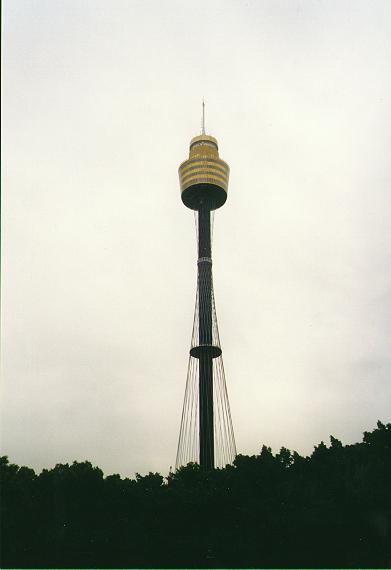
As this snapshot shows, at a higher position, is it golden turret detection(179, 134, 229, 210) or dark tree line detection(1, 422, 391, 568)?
golden turret detection(179, 134, 229, 210)

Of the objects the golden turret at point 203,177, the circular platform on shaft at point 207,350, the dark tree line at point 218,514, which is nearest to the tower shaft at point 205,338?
the circular platform on shaft at point 207,350

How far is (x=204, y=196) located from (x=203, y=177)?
149 inches

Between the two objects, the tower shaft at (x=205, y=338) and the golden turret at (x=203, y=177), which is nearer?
the tower shaft at (x=205, y=338)

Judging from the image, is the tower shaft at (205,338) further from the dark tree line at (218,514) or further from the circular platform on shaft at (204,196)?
the dark tree line at (218,514)

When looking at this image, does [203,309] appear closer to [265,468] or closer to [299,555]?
[265,468]

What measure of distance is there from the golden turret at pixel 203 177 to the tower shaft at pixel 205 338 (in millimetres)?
2045

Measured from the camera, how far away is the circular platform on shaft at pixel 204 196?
106125mm

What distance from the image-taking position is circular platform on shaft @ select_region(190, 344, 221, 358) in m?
96.9

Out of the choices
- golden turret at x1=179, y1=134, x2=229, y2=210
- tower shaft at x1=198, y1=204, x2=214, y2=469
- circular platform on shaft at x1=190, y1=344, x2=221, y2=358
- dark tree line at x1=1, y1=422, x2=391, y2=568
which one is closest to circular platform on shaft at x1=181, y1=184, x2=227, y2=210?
golden turret at x1=179, y1=134, x2=229, y2=210

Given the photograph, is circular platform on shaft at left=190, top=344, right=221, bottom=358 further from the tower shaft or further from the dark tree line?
the dark tree line

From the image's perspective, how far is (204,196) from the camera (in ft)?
353

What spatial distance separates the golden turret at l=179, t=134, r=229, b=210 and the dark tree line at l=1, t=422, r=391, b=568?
175 ft

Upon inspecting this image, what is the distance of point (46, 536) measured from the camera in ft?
195

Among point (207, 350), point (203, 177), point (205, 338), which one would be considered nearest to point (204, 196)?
point (203, 177)
